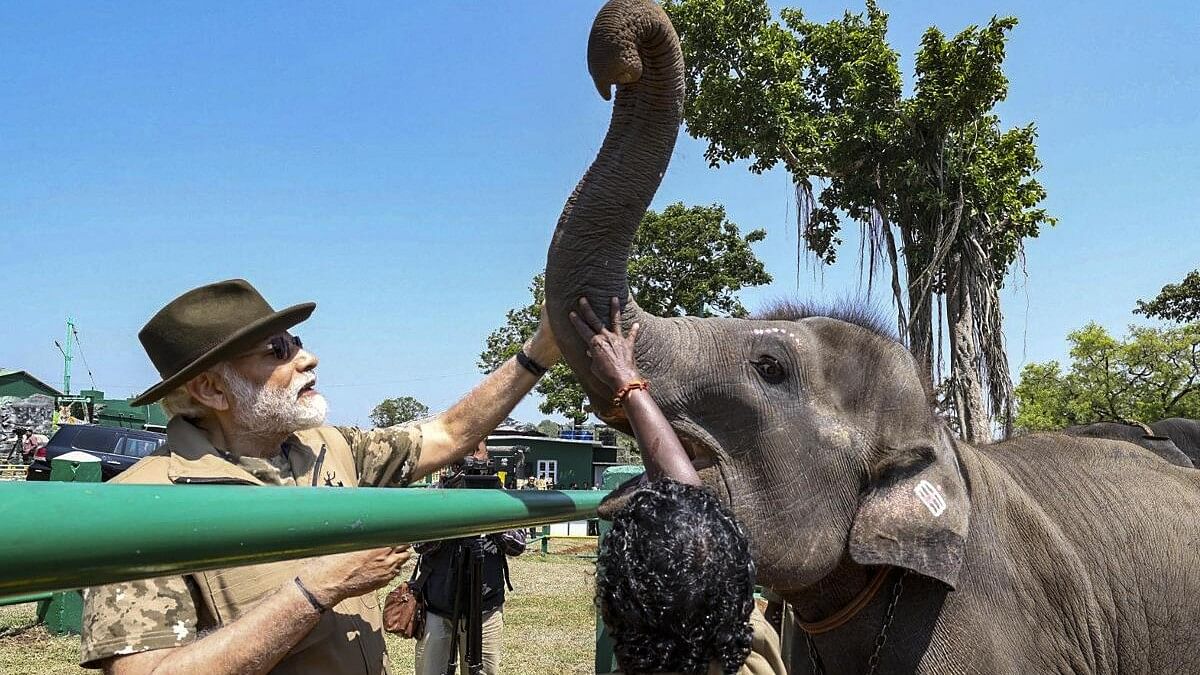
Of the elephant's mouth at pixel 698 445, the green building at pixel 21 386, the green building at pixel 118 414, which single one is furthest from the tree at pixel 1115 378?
the green building at pixel 21 386

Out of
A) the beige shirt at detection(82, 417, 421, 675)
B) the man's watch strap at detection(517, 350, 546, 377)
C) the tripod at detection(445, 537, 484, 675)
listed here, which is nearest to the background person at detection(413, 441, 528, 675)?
the man's watch strap at detection(517, 350, 546, 377)

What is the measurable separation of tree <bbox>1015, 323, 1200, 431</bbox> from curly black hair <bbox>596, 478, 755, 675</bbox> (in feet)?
102

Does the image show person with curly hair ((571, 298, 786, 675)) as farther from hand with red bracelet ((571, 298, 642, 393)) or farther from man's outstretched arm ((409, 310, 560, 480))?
man's outstretched arm ((409, 310, 560, 480))

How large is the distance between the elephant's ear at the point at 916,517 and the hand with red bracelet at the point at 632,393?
54cm

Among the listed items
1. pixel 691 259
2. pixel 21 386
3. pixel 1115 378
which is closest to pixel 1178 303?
pixel 1115 378

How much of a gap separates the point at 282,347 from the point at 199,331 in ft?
0.93

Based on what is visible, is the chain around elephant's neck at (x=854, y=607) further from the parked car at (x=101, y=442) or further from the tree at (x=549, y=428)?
the tree at (x=549, y=428)

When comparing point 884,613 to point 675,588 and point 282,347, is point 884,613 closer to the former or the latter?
point 675,588

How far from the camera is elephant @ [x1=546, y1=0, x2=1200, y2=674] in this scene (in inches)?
104

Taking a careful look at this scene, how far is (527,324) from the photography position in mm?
42906

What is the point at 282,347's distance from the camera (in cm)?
301

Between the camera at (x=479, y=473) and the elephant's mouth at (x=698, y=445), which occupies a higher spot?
the elephant's mouth at (x=698, y=445)

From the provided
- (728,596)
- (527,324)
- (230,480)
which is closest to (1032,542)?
(728,596)

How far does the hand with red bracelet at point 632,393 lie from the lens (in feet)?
7.88
